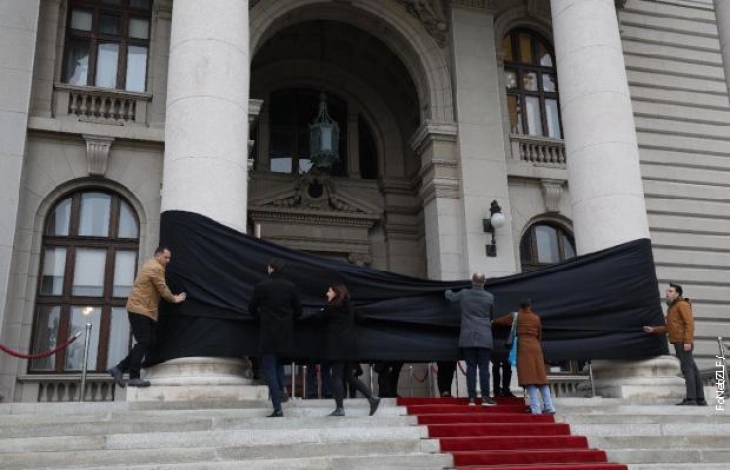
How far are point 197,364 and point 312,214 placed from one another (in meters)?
9.64

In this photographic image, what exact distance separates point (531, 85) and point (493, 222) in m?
5.10

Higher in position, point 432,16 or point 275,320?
point 432,16

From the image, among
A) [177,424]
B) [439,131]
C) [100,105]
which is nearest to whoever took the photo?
[177,424]

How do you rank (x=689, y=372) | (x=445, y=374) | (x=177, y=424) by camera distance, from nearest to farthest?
(x=177, y=424), (x=689, y=372), (x=445, y=374)

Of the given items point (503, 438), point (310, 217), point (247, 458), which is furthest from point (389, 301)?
point (310, 217)

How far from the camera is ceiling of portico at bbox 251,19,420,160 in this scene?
66.0 feet

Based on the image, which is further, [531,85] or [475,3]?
[531,85]

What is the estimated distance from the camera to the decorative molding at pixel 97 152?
1496cm

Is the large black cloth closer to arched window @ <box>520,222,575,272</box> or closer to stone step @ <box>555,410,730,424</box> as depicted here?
stone step @ <box>555,410,730,424</box>

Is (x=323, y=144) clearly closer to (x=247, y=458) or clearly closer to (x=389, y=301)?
(x=389, y=301)

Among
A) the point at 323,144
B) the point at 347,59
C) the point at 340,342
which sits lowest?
the point at 340,342

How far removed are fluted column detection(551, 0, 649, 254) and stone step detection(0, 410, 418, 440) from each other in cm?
585

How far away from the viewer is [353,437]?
8320 millimetres

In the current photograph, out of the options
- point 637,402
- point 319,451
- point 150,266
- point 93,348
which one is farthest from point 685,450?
point 93,348
